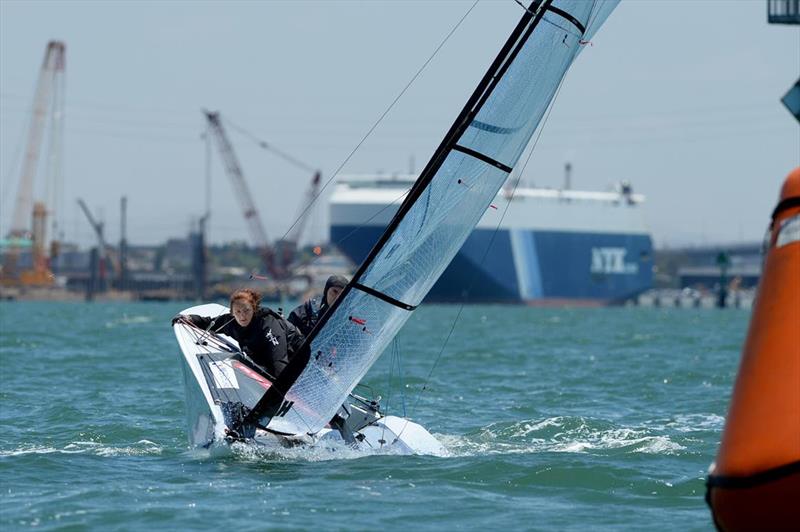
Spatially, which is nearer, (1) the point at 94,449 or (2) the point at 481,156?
(2) the point at 481,156

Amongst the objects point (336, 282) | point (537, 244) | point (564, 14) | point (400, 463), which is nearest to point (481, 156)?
point (564, 14)

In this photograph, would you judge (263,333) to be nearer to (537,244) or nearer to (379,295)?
(379,295)

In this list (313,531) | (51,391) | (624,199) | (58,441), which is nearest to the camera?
(313,531)

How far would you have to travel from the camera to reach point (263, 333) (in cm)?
1128

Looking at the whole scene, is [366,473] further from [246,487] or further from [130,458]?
[130,458]

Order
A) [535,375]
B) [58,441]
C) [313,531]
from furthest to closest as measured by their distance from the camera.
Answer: [535,375] < [58,441] < [313,531]

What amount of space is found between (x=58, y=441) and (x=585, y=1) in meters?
5.41

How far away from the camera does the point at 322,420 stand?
10.7 meters

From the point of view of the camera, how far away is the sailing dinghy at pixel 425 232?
34.0 ft

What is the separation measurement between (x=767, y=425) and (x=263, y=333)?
5572mm

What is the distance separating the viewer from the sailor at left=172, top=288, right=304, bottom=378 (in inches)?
439

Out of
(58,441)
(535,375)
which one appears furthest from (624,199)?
(58,441)

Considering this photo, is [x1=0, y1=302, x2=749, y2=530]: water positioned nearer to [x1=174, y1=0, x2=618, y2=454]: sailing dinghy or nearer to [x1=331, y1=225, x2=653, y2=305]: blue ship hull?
[x1=174, y1=0, x2=618, y2=454]: sailing dinghy

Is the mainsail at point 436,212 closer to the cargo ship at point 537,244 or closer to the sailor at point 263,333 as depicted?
the sailor at point 263,333
